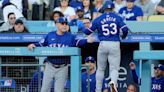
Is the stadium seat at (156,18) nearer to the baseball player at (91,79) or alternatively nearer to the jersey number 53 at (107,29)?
the baseball player at (91,79)

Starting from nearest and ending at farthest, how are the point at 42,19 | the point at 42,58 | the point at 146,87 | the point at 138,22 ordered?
the point at 146,87
the point at 42,58
the point at 138,22
the point at 42,19

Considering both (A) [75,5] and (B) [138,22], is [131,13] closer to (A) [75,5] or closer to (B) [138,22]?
(B) [138,22]

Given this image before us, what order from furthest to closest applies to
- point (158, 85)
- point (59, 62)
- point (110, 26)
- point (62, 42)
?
point (158, 85)
point (62, 42)
point (59, 62)
point (110, 26)

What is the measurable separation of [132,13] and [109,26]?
315 centimetres

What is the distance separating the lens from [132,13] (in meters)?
14.5

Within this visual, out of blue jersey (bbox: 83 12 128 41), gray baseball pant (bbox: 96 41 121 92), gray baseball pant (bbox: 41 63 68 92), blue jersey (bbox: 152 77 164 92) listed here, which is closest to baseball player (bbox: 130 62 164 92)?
blue jersey (bbox: 152 77 164 92)

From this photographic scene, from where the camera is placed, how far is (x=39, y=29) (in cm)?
1440

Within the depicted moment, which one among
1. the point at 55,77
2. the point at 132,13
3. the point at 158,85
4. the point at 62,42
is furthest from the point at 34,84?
the point at 132,13

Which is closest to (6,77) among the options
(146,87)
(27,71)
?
(27,71)

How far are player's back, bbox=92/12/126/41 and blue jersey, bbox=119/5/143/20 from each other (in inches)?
117

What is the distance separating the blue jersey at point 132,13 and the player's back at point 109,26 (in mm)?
2973

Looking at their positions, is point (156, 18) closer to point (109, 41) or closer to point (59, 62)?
point (109, 41)

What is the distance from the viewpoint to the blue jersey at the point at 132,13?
14461 millimetres

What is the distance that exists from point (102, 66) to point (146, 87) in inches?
32.4
